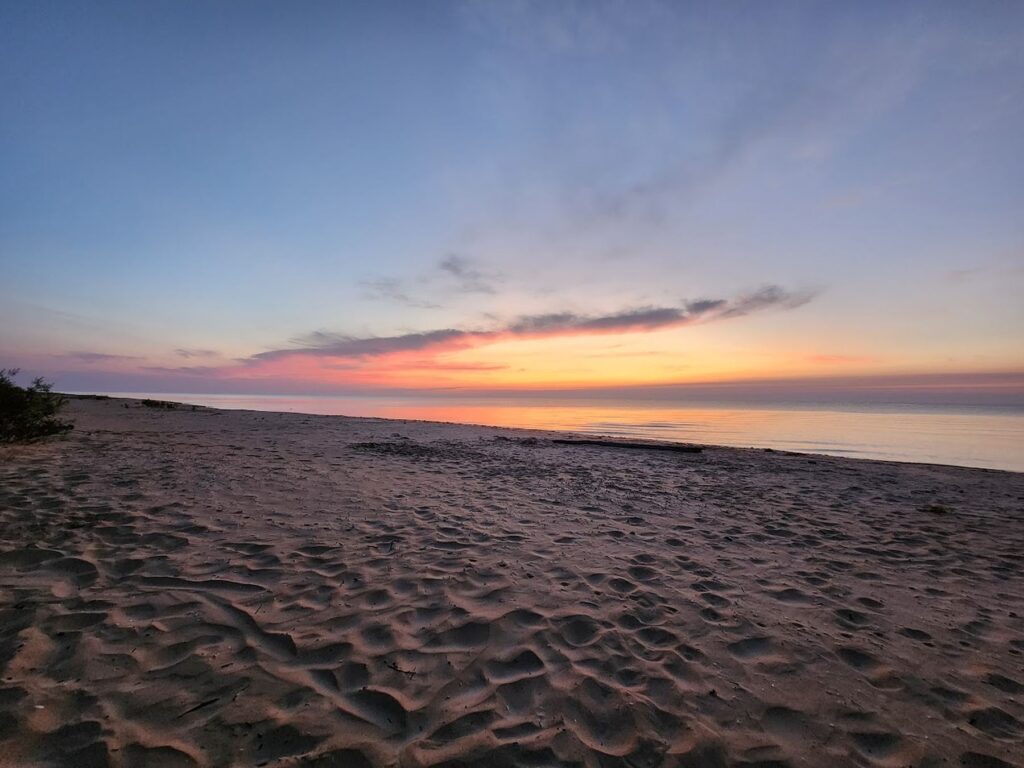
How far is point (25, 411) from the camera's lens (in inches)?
488

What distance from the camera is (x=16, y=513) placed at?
641 cm

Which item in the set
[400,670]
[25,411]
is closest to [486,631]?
[400,670]

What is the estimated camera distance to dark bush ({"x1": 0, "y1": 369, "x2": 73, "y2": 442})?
1201 centimetres

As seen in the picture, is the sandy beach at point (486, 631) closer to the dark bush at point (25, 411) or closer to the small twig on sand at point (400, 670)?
→ the small twig on sand at point (400, 670)

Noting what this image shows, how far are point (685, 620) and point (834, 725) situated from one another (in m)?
1.47

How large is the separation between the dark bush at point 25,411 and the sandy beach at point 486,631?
551cm

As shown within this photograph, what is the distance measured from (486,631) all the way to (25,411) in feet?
50.4

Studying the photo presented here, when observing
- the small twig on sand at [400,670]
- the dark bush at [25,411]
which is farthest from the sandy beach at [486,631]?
the dark bush at [25,411]

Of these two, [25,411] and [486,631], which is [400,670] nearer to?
[486,631]

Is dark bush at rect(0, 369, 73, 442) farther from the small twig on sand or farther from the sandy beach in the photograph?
the small twig on sand

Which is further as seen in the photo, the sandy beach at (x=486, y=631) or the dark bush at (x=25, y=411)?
the dark bush at (x=25, y=411)

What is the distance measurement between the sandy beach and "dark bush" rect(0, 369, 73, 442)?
551 centimetres

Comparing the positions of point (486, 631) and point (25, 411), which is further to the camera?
point (25, 411)

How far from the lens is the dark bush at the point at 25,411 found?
12008 millimetres
